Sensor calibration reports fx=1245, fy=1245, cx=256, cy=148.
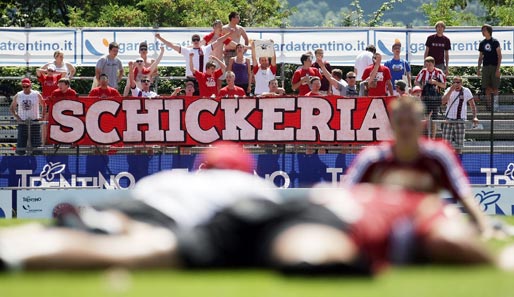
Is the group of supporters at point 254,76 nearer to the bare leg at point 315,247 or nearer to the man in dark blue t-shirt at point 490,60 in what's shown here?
the man in dark blue t-shirt at point 490,60

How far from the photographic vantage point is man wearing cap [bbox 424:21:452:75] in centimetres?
2553

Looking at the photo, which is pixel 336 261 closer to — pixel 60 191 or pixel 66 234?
pixel 66 234

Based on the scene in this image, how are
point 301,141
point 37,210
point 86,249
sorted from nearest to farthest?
point 86,249 < point 37,210 < point 301,141

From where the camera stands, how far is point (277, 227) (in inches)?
321

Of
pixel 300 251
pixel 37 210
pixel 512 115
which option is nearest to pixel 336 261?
pixel 300 251

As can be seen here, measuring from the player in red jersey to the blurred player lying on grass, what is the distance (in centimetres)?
56

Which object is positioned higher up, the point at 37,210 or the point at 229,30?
the point at 229,30

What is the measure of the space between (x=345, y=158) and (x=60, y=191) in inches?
204

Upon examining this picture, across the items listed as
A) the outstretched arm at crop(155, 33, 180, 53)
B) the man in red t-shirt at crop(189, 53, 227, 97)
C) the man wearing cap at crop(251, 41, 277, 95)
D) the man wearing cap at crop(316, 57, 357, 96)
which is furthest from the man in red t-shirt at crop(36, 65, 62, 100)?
the man wearing cap at crop(316, 57, 357, 96)

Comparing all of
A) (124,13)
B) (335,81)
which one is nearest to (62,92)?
(335,81)

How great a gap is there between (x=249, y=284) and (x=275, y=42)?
20.0 meters

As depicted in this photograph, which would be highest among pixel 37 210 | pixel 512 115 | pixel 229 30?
pixel 229 30

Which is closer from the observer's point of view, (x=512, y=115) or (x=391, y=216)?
(x=391, y=216)

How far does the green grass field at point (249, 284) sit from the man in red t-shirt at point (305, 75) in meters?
15.8
